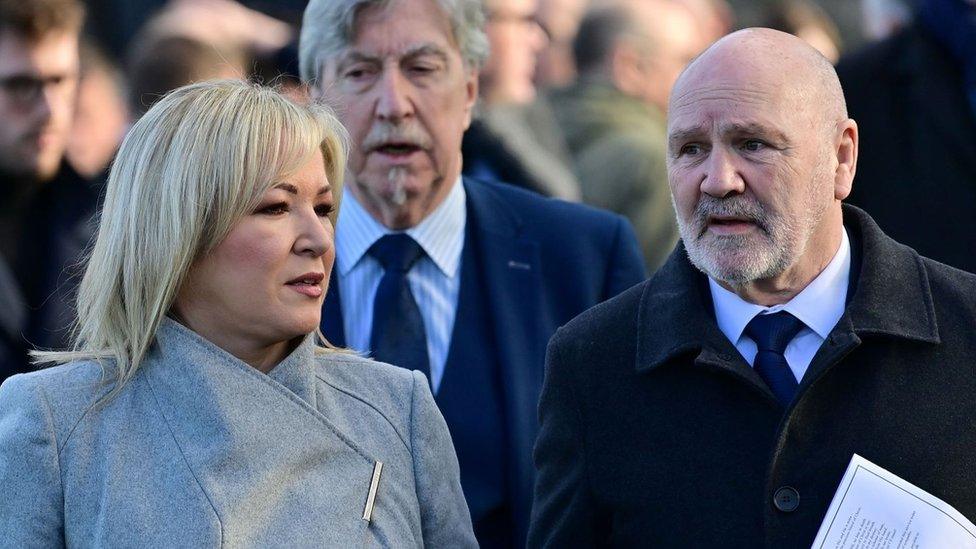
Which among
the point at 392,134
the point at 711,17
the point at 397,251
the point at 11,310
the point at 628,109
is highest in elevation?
the point at 711,17

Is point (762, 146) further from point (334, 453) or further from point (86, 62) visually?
point (86, 62)

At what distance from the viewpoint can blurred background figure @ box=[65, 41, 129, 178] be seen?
6.80 m

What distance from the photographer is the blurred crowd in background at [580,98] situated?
5520mm

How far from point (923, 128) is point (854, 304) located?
2.18 meters

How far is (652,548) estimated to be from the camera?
3.58 metres

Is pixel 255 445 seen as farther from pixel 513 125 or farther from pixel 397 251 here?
pixel 513 125

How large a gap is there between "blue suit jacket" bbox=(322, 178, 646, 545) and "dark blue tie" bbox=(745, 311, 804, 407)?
913mm

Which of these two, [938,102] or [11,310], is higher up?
[938,102]

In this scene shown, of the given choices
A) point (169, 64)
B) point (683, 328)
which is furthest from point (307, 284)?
point (169, 64)

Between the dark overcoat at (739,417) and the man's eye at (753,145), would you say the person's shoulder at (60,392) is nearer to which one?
the dark overcoat at (739,417)

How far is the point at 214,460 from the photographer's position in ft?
11.3

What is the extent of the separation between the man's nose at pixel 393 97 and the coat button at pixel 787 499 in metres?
1.65

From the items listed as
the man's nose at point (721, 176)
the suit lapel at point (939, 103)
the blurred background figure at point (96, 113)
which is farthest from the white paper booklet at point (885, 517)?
the blurred background figure at point (96, 113)

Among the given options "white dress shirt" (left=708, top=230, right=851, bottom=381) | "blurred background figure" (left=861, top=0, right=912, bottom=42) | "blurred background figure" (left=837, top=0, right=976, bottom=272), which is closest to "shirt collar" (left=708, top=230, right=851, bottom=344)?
"white dress shirt" (left=708, top=230, right=851, bottom=381)
